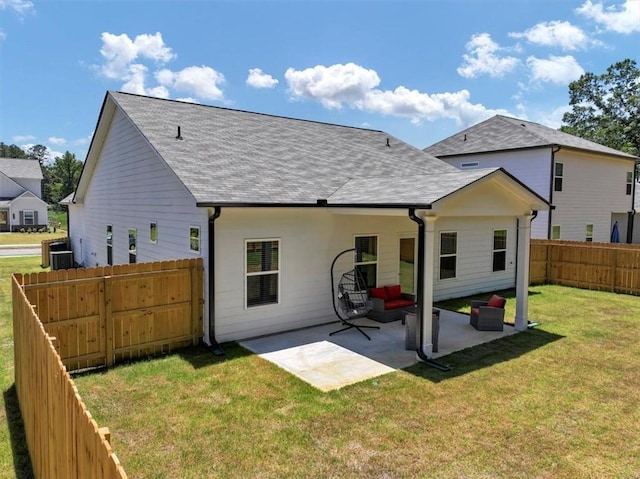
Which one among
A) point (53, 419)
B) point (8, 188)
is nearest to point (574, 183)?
point (53, 419)

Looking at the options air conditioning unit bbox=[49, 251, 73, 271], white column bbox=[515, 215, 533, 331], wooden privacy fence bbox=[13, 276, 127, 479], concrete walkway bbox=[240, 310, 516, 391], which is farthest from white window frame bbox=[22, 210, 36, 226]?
white column bbox=[515, 215, 533, 331]

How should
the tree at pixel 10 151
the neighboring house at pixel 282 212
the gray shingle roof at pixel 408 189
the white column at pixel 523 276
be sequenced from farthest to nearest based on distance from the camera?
1. the tree at pixel 10 151
2. the white column at pixel 523 276
3. the neighboring house at pixel 282 212
4. the gray shingle roof at pixel 408 189

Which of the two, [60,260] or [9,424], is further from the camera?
[60,260]

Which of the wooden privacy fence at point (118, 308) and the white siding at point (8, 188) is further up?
the white siding at point (8, 188)

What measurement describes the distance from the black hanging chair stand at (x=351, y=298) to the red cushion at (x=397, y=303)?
52 cm

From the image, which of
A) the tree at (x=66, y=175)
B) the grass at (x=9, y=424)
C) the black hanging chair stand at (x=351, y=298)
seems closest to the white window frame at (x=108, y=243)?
the grass at (x=9, y=424)

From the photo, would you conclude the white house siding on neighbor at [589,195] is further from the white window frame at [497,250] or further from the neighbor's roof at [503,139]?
the white window frame at [497,250]

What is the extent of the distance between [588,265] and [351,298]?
1023 centimetres

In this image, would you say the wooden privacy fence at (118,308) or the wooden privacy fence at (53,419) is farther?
the wooden privacy fence at (118,308)

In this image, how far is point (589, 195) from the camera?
2066 cm

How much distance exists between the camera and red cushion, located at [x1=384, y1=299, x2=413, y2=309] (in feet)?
32.3

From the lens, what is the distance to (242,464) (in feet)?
14.2

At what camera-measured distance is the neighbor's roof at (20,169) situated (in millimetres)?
48191

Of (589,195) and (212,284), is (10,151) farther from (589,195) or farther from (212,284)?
(589,195)
